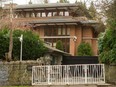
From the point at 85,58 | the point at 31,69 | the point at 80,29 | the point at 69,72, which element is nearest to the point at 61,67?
the point at 69,72

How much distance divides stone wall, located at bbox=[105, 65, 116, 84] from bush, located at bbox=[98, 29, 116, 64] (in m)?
0.32

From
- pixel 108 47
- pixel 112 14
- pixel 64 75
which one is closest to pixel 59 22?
pixel 108 47

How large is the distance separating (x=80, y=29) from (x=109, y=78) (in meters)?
26.4

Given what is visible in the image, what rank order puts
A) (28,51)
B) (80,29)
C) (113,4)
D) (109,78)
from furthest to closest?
(80,29), (28,51), (109,78), (113,4)

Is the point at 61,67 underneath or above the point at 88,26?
underneath

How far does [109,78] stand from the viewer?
1734 centimetres

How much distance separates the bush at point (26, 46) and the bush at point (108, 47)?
23.6 ft

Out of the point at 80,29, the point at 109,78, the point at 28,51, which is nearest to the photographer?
the point at 109,78

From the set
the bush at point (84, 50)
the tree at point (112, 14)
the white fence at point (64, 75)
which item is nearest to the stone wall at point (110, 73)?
the white fence at point (64, 75)

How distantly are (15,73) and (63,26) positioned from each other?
2542 centimetres

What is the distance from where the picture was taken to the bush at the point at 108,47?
16984 mm

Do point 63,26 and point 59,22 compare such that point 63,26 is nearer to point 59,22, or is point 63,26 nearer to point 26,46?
point 59,22

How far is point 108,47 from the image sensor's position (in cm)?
1809

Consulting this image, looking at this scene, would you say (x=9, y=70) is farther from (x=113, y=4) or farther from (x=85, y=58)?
(x=85, y=58)
